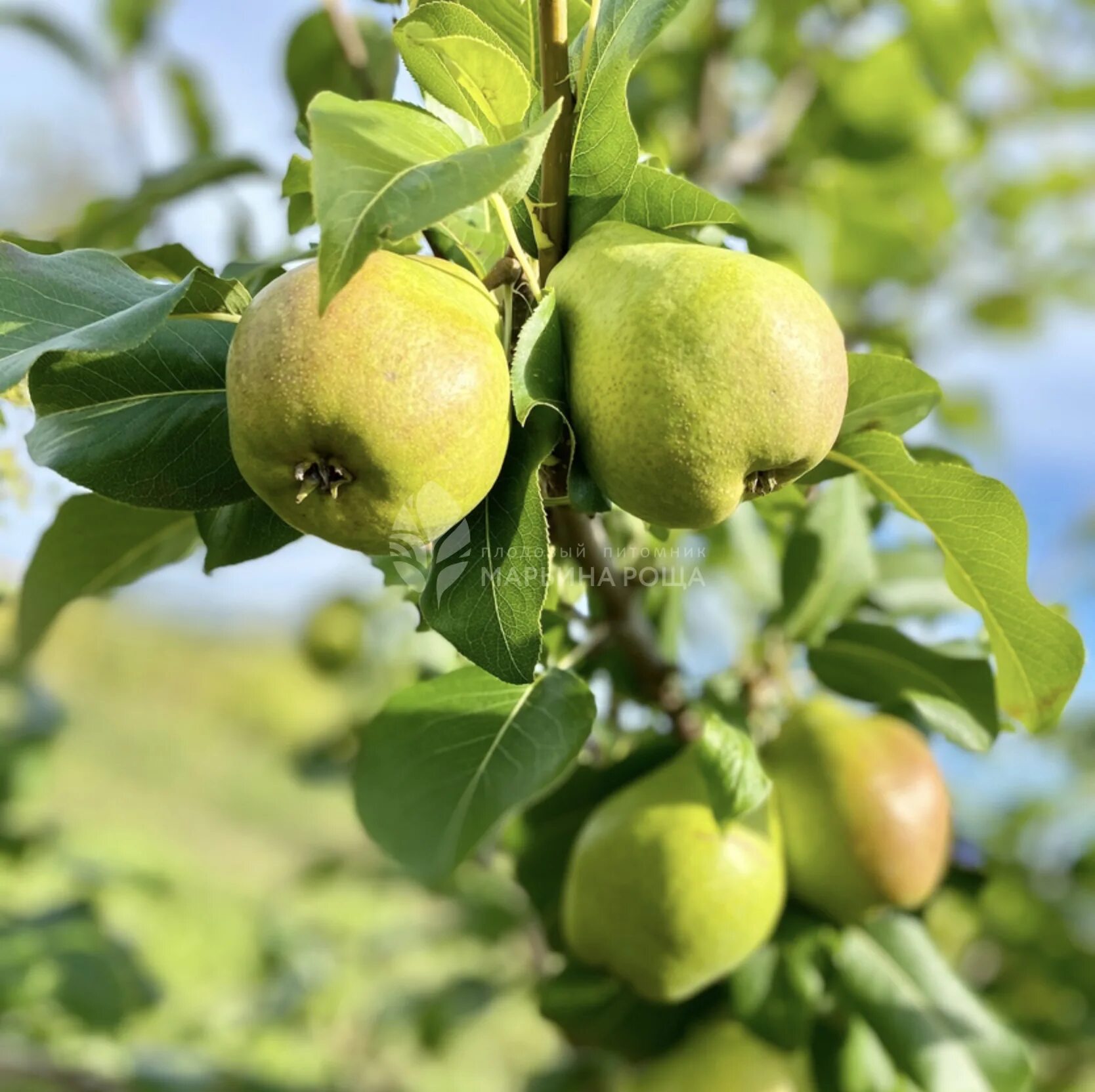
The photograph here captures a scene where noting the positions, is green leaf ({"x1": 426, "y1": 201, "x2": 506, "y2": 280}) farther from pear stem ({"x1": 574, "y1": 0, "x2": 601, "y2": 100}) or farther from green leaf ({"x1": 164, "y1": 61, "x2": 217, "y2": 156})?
green leaf ({"x1": 164, "y1": 61, "x2": 217, "y2": 156})

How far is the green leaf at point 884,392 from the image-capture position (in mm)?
771

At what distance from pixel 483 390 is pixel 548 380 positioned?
63 mm

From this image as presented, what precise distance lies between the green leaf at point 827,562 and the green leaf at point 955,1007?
347 mm

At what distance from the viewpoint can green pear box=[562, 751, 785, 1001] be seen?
3.32 feet

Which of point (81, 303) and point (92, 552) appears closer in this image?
point (81, 303)

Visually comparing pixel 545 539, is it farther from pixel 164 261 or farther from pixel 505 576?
pixel 164 261

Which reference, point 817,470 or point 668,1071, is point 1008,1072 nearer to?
point 668,1071

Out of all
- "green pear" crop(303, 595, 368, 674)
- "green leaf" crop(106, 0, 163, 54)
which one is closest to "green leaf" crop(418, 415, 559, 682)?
"green pear" crop(303, 595, 368, 674)

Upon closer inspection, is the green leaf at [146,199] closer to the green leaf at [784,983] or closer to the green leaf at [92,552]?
the green leaf at [92,552]

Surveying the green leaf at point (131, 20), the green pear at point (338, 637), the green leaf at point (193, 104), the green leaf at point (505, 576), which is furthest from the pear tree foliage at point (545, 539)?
the green pear at point (338, 637)

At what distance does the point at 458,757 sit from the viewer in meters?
0.88

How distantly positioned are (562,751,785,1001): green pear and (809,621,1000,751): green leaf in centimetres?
19

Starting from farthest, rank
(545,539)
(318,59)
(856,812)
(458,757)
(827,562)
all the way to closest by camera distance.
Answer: (318,59), (827,562), (856,812), (458,757), (545,539)

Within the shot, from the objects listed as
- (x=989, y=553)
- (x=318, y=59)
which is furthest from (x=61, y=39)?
(x=989, y=553)
